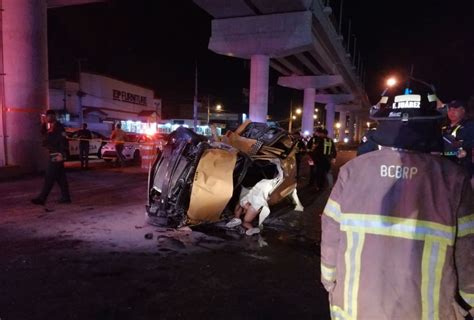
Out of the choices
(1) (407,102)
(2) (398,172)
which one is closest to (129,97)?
(1) (407,102)

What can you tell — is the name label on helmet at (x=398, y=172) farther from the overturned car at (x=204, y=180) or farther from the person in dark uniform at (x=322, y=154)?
the person in dark uniform at (x=322, y=154)

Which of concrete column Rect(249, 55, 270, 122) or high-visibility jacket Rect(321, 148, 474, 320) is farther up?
concrete column Rect(249, 55, 270, 122)

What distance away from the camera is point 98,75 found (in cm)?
3678

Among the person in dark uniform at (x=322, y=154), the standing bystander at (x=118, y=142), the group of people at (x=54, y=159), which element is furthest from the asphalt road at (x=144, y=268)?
the standing bystander at (x=118, y=142)

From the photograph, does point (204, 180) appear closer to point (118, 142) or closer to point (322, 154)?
point (322, 154)

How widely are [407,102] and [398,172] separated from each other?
0.39 metres

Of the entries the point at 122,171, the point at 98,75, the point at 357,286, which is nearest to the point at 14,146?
the point at 122,171

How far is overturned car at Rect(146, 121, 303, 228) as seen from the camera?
5.66 meters

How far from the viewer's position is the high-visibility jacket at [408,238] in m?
1.61

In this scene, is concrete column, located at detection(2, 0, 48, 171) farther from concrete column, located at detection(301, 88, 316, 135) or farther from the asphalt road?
concrete column, located at detection(301, 88, 316, 135)

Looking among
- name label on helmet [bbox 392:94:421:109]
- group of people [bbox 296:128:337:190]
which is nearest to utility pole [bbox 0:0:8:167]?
group of people [bbox 296:128:337:190]

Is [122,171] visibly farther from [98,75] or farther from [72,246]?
[98,75]

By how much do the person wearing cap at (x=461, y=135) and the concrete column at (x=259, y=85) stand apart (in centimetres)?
1575

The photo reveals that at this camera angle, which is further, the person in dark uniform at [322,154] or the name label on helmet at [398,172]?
the person in dark uniform at [322,154]
